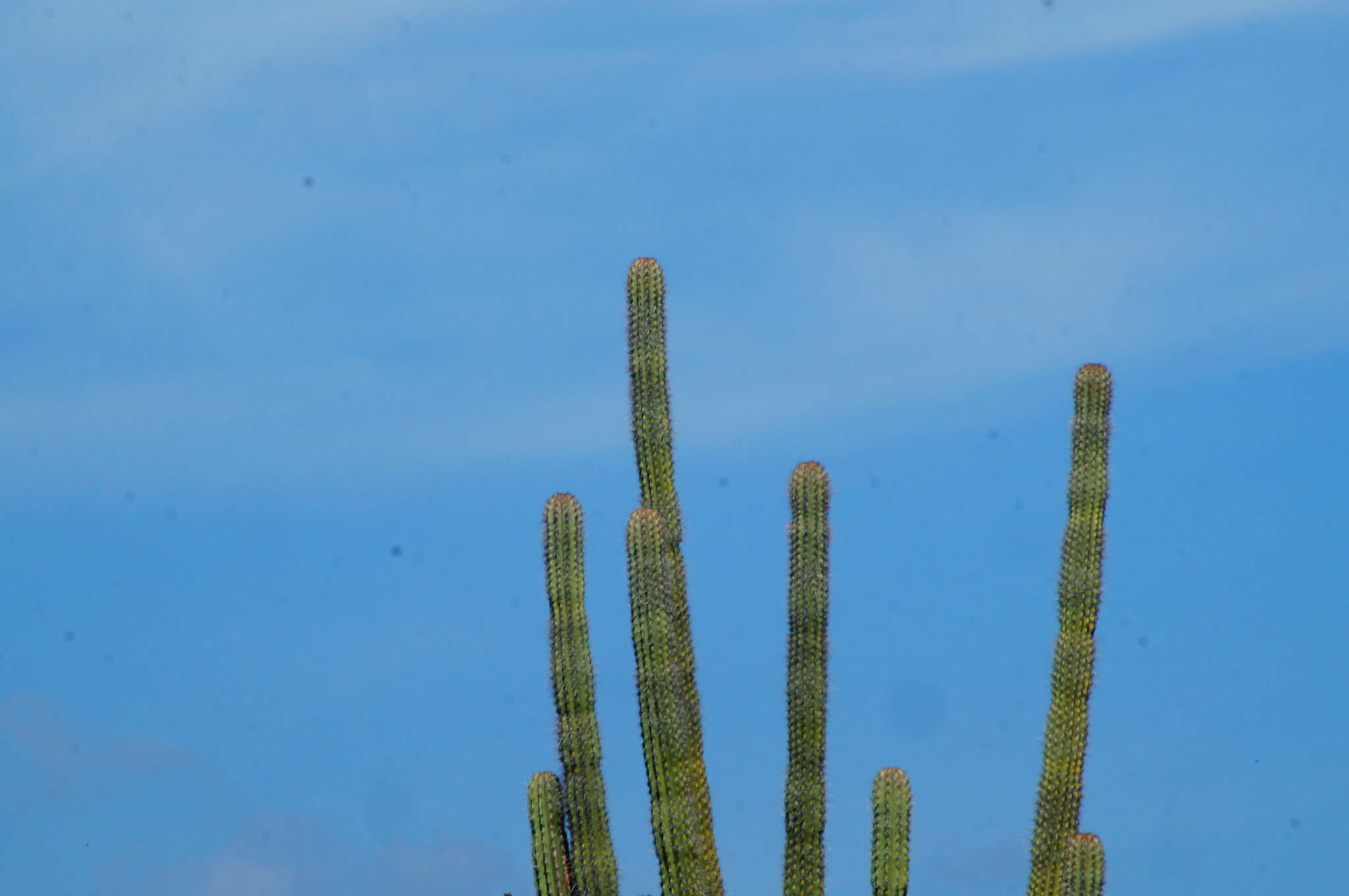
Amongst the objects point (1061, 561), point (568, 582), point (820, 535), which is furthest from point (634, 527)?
point (1061, 561)

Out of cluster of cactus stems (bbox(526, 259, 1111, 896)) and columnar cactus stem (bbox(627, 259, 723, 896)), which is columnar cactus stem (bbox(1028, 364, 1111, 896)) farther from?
columnar cactus stem (bbox(627, 259, 723, 896))

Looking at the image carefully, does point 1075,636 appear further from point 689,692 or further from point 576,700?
point 576,700

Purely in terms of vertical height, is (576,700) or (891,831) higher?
(576,700)

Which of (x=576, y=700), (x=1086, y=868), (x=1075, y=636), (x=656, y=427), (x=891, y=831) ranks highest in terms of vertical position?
(x=656, y=427)

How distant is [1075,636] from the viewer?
1274cm

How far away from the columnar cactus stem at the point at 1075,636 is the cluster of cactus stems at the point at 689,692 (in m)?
0.01

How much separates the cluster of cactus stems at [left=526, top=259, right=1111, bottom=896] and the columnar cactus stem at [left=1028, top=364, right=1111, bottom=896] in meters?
0.01

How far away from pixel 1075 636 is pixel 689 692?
271 cm

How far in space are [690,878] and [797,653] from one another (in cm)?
Answer: 170

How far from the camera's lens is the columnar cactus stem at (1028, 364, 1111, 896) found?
12.7 meters

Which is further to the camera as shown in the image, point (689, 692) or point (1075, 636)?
point (1075, 636)

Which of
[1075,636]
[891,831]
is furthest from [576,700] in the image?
[1075,636]

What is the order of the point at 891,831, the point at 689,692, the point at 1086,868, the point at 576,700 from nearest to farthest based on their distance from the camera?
the point at 1086,868 → the point at 891,831 → the point at 576,700 → the point at 689,692

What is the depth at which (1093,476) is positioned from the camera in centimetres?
1292
